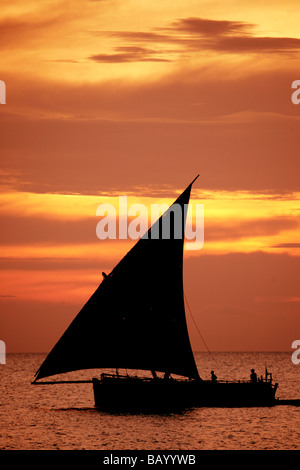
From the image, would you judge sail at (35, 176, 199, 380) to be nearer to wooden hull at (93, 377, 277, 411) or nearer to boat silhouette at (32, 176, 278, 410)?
boat silhouette at (32, 176, 278, 410)

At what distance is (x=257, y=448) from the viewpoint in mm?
47406

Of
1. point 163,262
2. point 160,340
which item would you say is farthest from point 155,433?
point 163,262

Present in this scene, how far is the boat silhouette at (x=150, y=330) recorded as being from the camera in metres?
55.9

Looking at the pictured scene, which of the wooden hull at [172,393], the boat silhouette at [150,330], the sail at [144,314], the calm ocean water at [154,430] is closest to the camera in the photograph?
the calm ocean water at [154,430]

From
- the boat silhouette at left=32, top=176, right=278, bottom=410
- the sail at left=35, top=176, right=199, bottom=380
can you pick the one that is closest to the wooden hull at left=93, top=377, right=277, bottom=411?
the boat silhouette at left=32, top=176, right=278, bottom=410

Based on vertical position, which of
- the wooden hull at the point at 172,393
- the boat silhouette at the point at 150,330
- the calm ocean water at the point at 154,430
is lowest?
the calm ocean water at the point at 154,430

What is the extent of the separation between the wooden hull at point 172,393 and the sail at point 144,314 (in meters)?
1.05

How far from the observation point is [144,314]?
188ft

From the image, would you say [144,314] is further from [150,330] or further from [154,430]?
[154,430]

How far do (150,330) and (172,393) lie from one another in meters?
4.29

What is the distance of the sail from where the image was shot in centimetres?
5575

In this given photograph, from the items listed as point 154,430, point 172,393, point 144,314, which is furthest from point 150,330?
point 154,430

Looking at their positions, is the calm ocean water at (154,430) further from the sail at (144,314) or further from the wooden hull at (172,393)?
the sail at (144,314)

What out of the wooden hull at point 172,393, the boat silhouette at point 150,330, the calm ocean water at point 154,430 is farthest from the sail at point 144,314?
the calm ocean water at point 154,430
